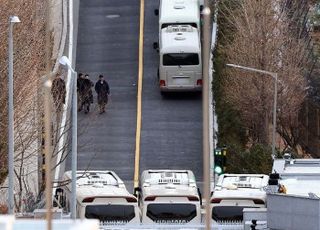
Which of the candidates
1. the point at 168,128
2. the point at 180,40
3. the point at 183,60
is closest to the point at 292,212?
the point at 168,128

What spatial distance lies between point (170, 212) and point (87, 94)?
21.5 metres

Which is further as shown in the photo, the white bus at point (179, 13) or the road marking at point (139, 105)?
the white bus at point (179, 13)

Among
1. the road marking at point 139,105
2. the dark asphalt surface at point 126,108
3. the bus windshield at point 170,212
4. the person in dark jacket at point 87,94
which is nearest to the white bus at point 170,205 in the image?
the bus windshield at point 170,212

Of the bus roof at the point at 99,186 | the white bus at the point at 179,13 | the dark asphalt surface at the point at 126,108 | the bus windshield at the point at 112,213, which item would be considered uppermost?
the white bus at the point at 179,13

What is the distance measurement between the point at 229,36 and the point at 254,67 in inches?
216

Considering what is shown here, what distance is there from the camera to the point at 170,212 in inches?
1334

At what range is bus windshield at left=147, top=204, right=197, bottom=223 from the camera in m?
33.8

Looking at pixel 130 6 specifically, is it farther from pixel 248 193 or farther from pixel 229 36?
pixel 248 193

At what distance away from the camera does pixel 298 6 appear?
68.8 meters

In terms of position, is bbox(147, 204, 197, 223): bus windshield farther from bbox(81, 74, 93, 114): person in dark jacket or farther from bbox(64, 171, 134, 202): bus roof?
bbox(81, 74, 93, 114): person in dark jacket

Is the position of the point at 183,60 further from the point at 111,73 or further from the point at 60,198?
the point at 60,198

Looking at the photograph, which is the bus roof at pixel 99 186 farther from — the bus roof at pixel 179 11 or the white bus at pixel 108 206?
the bus roof at pixel 179 11

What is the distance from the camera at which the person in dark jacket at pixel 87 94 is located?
55.2 meters

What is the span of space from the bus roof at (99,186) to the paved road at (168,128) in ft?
46.0
